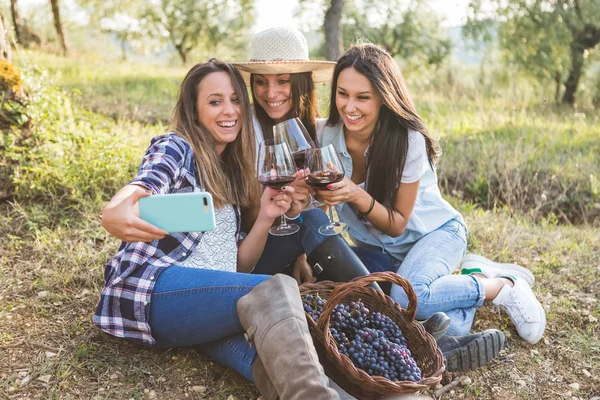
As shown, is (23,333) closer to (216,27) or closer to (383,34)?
(383,34)

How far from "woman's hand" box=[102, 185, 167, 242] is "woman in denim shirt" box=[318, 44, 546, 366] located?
45.1 inches

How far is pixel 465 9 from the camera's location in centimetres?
1451

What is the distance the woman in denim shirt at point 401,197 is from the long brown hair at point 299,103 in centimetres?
19

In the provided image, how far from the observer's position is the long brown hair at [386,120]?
129 inches

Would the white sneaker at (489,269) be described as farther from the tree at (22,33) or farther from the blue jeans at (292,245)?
the tree at (22,33)

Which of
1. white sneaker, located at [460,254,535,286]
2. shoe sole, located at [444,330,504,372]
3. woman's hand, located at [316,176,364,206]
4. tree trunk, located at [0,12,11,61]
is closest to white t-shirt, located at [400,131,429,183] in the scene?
woman's hand, located at [316,176,364,206]

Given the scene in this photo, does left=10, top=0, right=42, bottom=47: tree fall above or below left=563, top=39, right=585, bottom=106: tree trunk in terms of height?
above

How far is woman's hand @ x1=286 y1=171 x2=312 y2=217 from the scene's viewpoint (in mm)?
2977

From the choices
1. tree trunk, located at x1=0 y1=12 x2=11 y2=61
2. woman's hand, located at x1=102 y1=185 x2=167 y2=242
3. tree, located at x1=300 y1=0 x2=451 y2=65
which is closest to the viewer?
woman's hand, located at x1=102 y1=185 x2=167 y2=242

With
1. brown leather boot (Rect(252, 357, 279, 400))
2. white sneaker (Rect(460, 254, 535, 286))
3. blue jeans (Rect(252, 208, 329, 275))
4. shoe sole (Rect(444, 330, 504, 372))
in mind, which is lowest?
shoe sole (Rect(444, 330, 504, 372))

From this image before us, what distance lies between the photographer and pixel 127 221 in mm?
2105

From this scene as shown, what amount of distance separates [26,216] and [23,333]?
1479 mm

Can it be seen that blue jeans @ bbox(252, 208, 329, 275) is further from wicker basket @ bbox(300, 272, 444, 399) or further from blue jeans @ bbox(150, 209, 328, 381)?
blue jeans @ bbox(150, 209, 328, 381)

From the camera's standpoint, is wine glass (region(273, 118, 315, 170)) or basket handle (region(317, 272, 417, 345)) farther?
wine glass (region(273, 118, 315, 170))
